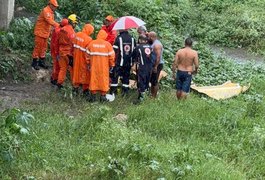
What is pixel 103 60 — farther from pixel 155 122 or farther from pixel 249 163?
pixel 249 163

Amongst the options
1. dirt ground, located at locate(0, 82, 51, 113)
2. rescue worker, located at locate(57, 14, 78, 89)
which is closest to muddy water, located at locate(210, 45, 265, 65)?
rescue worker, located at locate(57, 14, 78, 89)

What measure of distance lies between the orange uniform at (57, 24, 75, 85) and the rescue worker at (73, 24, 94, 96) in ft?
0.64

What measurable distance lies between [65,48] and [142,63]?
1742mm

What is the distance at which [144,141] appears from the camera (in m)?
9.28

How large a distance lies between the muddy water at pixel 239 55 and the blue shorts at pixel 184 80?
5.25 metres

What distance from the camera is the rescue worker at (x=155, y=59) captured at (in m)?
11.7

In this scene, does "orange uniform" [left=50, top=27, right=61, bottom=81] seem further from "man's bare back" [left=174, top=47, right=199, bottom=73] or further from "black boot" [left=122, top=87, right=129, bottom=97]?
"man's bare back" [left=174, top=47, right=199, bottom=73]

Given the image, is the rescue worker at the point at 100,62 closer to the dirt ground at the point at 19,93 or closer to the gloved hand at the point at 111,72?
the gloved hand at the point at 111,72

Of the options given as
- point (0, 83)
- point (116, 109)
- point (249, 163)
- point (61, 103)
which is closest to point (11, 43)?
point (0, 83)

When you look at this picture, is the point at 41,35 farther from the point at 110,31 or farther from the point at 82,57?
the point at 110,31

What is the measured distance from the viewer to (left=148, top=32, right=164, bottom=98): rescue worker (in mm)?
11742

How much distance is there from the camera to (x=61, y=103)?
11.5m

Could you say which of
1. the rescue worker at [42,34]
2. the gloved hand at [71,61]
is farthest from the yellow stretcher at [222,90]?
the rescue worker at [42,34]

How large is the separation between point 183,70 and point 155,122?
1791 mm
